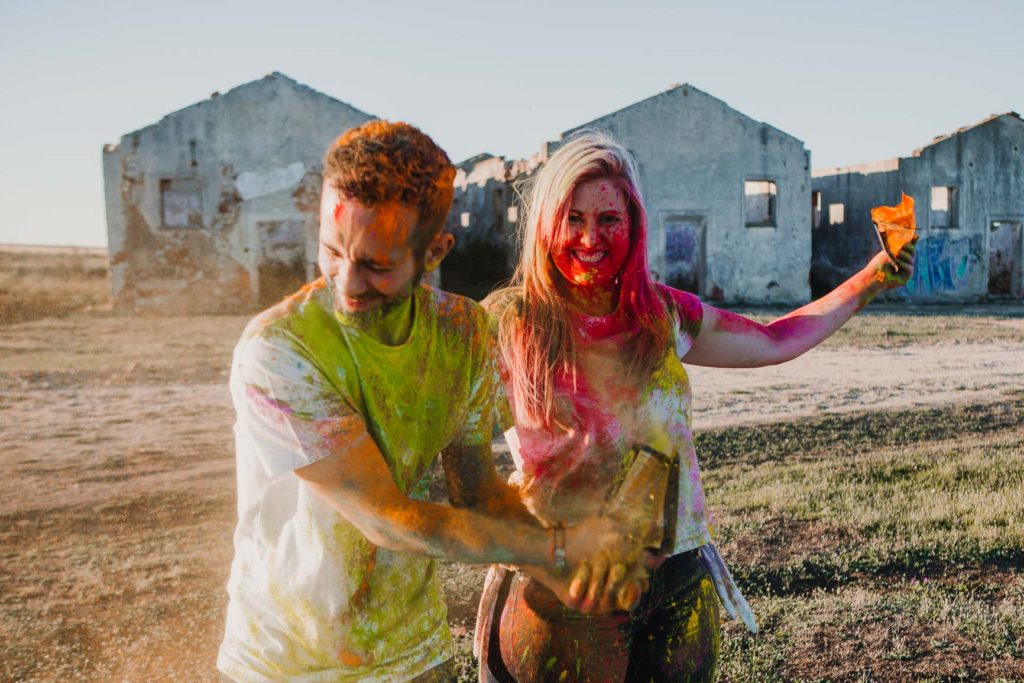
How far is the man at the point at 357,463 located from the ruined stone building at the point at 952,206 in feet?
72.1

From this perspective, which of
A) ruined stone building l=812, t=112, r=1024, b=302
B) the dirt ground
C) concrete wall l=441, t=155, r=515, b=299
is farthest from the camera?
ruined stone building l=812, t=112, r=1024, b=302

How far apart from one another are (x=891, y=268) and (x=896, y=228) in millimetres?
115

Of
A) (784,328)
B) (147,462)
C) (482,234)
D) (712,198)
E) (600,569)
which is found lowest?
(147,462)

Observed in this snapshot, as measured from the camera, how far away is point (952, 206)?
22328 millimetres

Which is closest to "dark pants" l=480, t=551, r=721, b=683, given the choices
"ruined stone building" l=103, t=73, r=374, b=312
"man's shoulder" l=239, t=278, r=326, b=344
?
"man's shoulder" l=239, t=278, r=326, b=344

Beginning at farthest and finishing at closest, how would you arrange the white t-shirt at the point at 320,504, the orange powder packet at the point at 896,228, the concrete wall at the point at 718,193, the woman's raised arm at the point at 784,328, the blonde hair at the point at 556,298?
1. the concrete wall at the point at 718,193
2. the orange powder packet at the point at 896,228
3. the woman's raised arm at the point at 784,328
4. the blonde hair at the point at 556,298
5. the white t-shirt at the point at 320,504

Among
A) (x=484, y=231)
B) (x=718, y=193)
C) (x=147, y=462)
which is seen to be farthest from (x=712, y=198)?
(x=147, y=462)

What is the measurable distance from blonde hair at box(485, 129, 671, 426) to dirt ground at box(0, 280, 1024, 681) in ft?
6.87

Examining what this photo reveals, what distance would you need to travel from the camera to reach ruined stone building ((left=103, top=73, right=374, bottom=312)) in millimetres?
17797

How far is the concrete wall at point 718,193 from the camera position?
1894cm

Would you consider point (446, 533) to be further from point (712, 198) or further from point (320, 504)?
point (712, 198)

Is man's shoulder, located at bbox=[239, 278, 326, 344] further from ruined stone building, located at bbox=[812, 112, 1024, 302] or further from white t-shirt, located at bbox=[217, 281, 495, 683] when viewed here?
ruined stone building, located at bbox=[812, 112, 1024, 302]

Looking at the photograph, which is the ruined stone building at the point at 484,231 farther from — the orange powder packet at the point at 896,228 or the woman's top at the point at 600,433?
the woman's top at the point at 600,433

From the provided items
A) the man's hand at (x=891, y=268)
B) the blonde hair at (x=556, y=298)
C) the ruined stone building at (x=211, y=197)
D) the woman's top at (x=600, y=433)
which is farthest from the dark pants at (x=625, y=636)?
the ruined stone building at (x=211, y=197)
